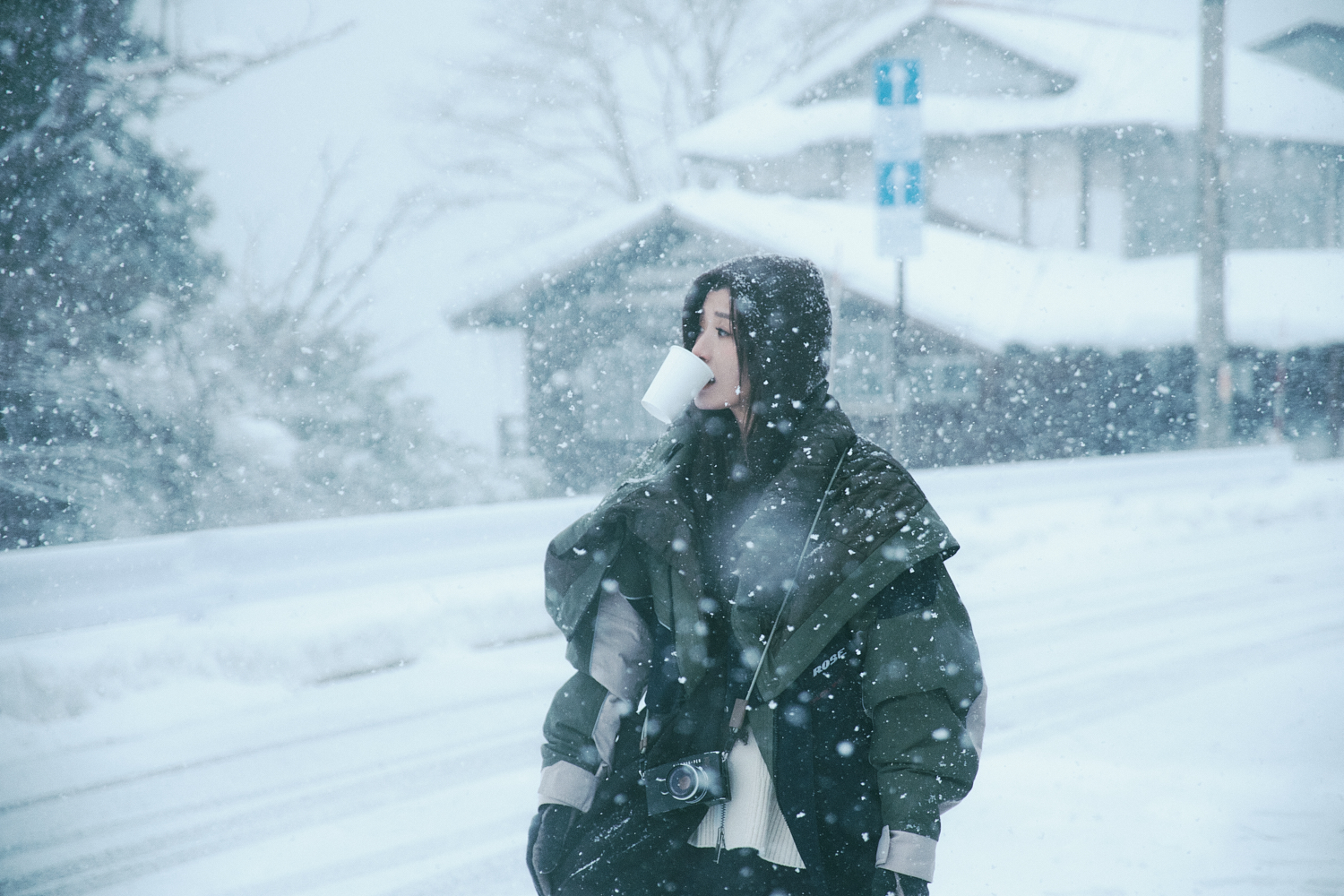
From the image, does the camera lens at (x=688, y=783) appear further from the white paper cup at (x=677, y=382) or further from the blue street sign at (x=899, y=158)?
the blue street sign at (x=899, y=158)

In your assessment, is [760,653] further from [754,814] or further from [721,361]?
[721,361]

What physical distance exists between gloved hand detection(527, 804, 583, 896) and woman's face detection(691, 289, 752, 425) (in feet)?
2.21

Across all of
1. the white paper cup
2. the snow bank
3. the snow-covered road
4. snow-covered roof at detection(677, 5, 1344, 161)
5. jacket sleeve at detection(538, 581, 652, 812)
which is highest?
Answer: snow-covered roof at detection(677, 5, 1344, 161)

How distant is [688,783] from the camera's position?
142 centimetres

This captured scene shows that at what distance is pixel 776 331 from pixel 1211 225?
12362 mm

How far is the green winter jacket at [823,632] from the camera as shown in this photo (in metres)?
1.36

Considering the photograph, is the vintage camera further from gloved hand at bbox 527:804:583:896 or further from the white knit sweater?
gloved hand at bbox 527:804:583:896

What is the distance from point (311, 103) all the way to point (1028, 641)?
62.7ft

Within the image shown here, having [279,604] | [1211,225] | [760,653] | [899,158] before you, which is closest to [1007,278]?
[1211,225]

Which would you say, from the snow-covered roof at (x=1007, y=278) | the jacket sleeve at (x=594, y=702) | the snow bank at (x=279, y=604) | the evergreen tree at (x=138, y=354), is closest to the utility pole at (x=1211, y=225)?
the snow-covered roof at (x=1007, y=278)

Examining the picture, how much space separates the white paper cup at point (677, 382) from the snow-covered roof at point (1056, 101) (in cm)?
1759

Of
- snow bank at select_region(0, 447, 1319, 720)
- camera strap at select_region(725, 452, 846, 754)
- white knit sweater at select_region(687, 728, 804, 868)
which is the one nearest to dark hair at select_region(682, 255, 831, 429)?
camera strap at select_region(725, 452, 846, 754)

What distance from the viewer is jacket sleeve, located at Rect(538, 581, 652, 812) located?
1508 mm

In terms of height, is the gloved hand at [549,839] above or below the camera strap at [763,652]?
below
